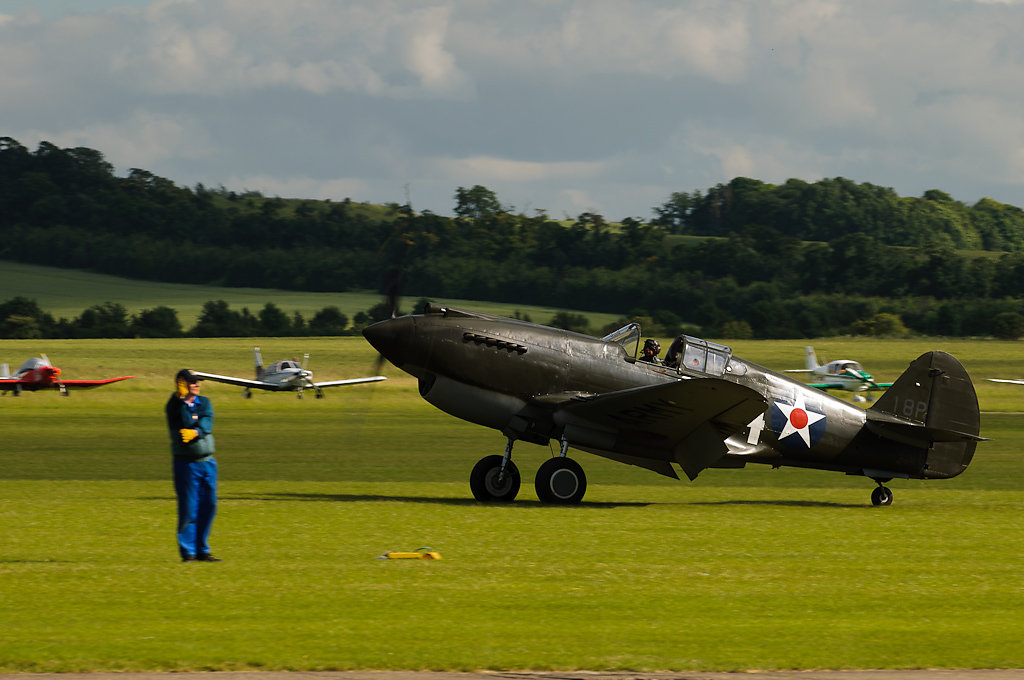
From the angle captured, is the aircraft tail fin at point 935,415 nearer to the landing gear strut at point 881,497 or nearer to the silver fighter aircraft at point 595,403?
the silver fighter aircraft at point 595,403

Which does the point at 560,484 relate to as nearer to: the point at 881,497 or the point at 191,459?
the point at 881,497

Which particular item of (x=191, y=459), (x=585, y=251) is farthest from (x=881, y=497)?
(x=585, y=251)

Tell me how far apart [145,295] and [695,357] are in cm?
10728

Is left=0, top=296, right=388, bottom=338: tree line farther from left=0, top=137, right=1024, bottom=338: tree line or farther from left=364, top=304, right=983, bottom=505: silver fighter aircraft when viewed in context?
left=364, top=304, right=983, bottom=505: silver fighter aircraft

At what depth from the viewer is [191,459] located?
10.8 meters

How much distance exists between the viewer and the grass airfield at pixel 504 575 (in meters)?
7.94

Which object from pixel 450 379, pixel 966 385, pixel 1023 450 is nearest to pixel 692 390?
pixel 450 379

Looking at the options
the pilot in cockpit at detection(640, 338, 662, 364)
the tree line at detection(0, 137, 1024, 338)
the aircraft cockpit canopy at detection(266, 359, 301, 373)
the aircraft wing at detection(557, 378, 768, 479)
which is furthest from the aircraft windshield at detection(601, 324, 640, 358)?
the tree line at detection(0, 137, 1024, 338)

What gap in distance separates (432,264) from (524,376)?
216 ft

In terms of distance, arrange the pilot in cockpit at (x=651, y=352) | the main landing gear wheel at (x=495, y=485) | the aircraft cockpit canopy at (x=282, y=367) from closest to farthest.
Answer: the main landing gear wheel at (x=495, y=485) → the pilot in cockpit at (x=651, y=352) → the aircraft cockpit canopy at (x=282, y=367)

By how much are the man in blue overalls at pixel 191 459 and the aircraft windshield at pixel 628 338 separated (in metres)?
7.93

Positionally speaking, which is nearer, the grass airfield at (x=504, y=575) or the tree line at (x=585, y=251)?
the grass airfield at (x=504, y=575)

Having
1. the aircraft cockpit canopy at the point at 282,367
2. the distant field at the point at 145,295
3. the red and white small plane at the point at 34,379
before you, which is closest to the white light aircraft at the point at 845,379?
the aircraft cockpit canopy at the point at 282,367

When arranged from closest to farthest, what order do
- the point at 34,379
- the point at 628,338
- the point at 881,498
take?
the point at 628,338
the point at 881,498
the point at 34,379
